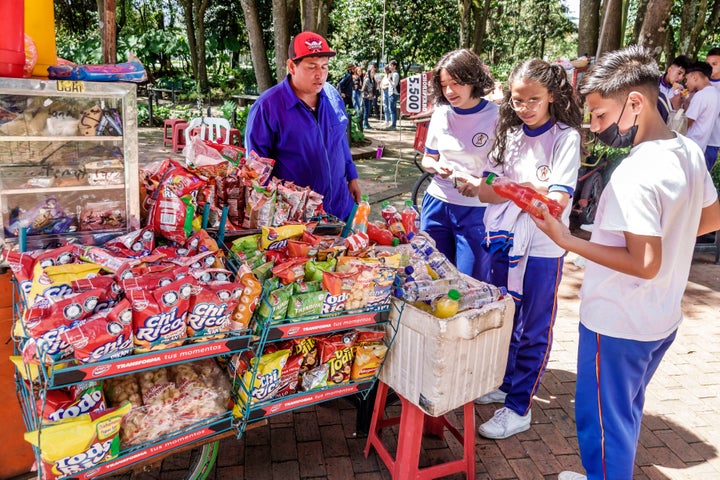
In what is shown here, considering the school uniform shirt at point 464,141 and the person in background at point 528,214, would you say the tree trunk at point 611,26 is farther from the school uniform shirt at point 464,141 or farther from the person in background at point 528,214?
the person in background at point 528,214

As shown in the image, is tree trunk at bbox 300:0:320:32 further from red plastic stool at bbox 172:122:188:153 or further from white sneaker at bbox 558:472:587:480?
white sneaker at bbox 558:472:587:480

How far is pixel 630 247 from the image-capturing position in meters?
1.94

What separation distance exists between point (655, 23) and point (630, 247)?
24.1 feet

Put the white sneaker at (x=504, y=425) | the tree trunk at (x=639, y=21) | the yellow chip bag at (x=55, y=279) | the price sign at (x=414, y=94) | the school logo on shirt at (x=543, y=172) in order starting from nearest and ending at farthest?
1. the yellow chip bag at (x=55, y=279)
2. the school logo on shirt at (x=543, y=172)
3. the white sneaker at (x=504, y=425)
4. the price sign at (x=414, y=94)
5. the tree trunk at (x=639, y=21)

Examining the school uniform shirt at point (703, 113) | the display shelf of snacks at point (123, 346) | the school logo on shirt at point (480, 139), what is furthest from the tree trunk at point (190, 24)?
the display shelf of snacks at point (123, 346)

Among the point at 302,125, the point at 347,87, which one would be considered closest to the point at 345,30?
the point at 347,87

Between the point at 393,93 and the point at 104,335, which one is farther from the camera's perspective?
the point at 393,93

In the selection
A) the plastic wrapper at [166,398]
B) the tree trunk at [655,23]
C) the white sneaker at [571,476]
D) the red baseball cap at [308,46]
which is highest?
the tree trunk at [655,23]

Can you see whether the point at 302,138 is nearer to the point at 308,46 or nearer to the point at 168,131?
the point at 308,46

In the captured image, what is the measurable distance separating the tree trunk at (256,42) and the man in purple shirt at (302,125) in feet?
18.6

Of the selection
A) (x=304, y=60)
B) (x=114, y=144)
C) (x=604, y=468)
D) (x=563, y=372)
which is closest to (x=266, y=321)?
(x=114, y=144)

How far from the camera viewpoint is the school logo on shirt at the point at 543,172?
9.07 feet

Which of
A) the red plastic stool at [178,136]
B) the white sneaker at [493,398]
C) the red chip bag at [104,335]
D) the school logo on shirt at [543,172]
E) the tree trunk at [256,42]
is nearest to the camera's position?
the red chip bag at [104,335]

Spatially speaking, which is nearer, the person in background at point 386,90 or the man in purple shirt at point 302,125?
the man in purple shirt at point 302,125
